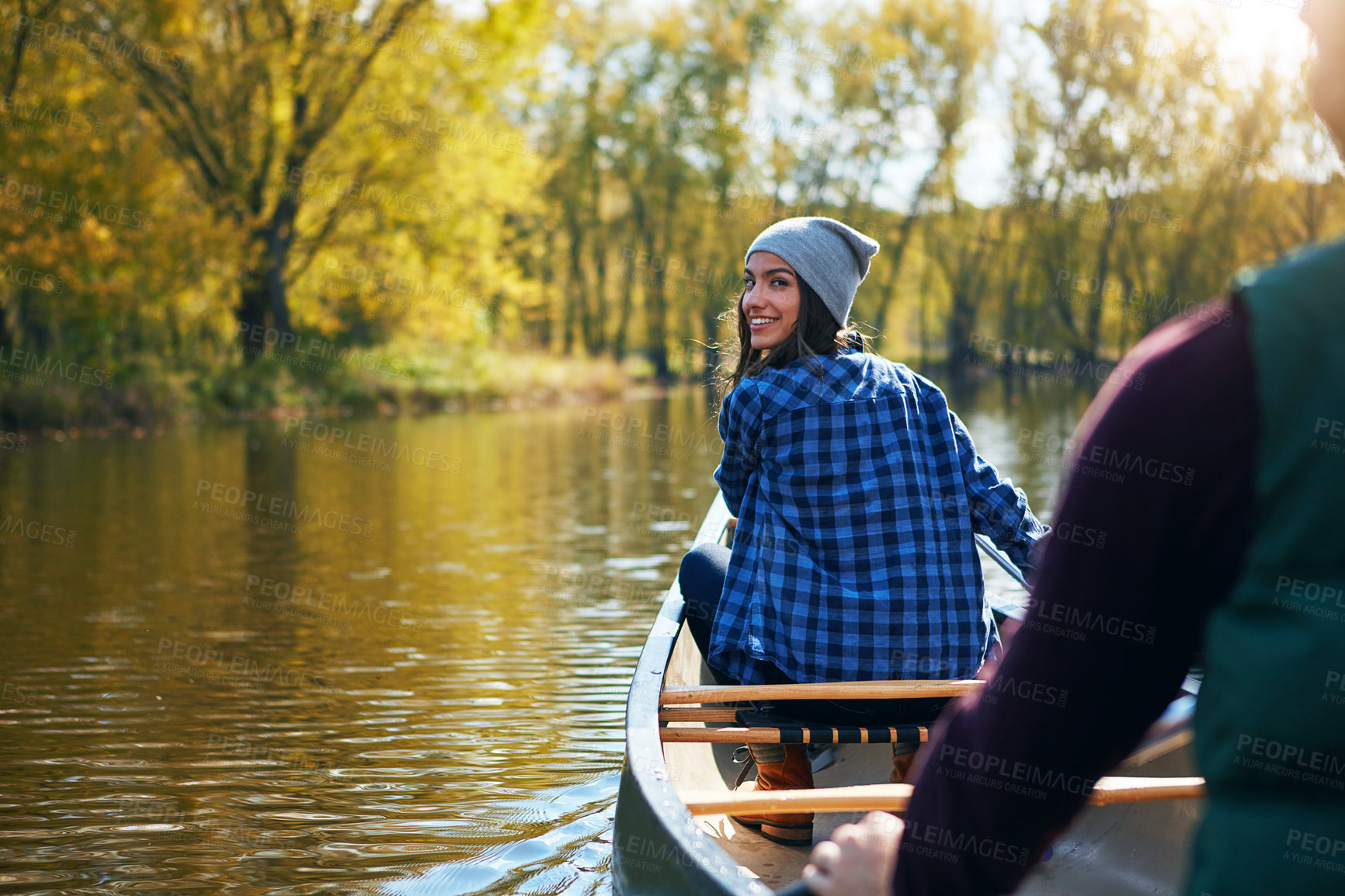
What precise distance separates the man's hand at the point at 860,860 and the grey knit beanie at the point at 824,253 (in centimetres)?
218

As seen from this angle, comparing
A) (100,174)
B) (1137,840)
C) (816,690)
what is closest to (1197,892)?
(816,690)

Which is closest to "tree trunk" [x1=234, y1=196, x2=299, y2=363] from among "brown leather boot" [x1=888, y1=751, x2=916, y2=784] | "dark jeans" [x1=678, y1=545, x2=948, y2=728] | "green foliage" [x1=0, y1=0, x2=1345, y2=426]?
"green foliage" [x1=0, y1=0, x2=1345, y2=426]

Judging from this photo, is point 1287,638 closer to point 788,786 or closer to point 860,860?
point 860,860

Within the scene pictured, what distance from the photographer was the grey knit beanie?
3193 mm

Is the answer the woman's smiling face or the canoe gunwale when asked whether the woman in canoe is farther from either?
the canoe gunwale

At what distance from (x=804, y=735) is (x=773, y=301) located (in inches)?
42.4

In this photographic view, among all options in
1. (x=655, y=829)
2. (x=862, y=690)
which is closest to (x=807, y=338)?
(x=862, y=690)

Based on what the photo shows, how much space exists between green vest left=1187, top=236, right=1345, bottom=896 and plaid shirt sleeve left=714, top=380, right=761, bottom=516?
2.21 m

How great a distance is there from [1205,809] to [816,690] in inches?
79.5

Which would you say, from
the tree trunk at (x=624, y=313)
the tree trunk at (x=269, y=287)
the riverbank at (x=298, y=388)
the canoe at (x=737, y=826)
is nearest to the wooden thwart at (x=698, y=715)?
the canoe at (x=737, y=826)

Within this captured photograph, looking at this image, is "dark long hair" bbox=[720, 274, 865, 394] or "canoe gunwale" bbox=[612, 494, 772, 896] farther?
"dark long hair" bbox=[720, 274, 865, 394]

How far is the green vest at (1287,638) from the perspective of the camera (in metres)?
0.83

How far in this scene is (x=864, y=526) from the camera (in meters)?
2.94

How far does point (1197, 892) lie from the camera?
909 millimetres
